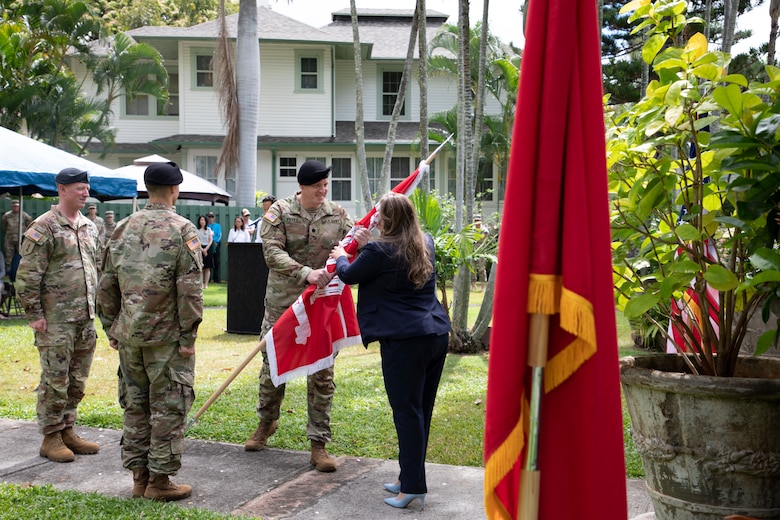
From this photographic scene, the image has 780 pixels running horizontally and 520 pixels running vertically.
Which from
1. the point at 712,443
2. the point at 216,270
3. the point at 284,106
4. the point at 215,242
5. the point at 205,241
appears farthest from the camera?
the point at 284,106

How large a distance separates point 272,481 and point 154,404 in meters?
1.05

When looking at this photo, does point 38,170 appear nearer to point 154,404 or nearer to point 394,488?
point 154,404

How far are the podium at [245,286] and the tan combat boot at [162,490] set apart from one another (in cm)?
713

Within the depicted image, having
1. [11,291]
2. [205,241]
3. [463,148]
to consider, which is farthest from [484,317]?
[205,241]

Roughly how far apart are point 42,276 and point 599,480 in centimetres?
503

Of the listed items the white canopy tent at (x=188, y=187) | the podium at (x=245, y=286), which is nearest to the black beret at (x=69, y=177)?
the podium at (x=245, y=286)

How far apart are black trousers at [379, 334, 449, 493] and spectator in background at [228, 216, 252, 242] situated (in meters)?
15.1

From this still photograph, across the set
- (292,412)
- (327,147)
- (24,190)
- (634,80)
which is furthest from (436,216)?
(327,147)

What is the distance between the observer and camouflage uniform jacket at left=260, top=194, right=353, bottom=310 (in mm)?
6324

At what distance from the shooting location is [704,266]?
3.89 meters

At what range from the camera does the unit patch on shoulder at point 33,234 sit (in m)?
6.26

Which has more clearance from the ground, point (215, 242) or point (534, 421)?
point (215, 242)

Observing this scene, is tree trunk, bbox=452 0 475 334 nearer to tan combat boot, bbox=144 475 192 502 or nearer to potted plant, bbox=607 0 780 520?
tan combat boot, bbox=144 475 192 502

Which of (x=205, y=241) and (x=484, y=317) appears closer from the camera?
(x=484, y=317)
